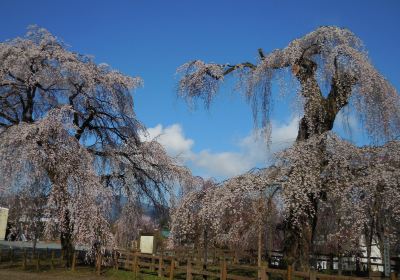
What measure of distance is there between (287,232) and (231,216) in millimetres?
2090

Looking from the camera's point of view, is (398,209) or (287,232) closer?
(398,209)

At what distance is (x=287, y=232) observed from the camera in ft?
50.1

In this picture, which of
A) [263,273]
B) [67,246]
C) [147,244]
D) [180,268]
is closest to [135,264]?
[180,268]

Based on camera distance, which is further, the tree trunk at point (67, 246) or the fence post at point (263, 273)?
the tree trunk at point (67, 246)

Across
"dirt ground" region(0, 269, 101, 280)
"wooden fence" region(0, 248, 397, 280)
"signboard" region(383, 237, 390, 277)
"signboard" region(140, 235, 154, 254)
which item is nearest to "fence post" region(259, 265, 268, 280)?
"wooden fence" region(0, 248, 397, 280)

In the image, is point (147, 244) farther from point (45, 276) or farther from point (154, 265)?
point (45, 276)

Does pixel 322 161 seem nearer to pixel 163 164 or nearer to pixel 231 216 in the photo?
pixel 231 216

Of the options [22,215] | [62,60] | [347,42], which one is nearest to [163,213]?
[22,215]

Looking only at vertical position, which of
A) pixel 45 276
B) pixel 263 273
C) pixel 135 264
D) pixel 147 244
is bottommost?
pixel 45 276

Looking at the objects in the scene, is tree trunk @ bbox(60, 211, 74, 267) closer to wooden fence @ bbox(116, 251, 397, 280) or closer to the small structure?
wooden fence @ bbox(116, 251, 397, 280)

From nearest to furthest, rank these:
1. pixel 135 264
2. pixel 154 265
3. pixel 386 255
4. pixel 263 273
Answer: pixel 263 273
pixel 386 255
pixel 154 265
pixel 135 264

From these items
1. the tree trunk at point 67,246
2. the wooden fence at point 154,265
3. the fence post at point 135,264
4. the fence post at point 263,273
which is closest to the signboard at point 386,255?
the wooden fence at point 154,265

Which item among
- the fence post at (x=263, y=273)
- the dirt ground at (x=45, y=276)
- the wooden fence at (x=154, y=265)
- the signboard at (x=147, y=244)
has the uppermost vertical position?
the signboard at (x=147, y=244)

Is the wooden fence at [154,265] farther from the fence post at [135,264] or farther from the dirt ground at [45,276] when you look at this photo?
the dirt ground at [45,276]
